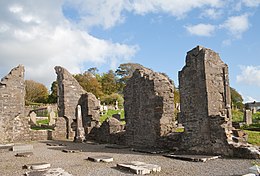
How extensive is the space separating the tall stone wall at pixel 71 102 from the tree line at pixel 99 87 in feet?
86.9

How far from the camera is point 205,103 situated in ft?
35.4

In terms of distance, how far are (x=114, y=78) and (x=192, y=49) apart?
51.1m

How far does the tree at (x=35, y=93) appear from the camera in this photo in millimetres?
54656

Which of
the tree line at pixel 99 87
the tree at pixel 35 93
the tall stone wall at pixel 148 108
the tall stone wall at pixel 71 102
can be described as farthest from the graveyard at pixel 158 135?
the tree at pixel 35 93

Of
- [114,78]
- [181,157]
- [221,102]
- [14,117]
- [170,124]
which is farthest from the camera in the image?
[114,78]

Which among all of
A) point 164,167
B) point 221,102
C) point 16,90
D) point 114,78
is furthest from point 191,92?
point 114,78

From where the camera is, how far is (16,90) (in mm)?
19312

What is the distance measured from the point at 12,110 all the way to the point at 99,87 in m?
34.8

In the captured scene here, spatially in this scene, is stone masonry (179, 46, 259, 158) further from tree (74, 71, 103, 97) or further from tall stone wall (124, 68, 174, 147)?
tree (74, 71, 103, 97)

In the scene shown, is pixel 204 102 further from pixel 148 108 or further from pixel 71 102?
pixel 71 102

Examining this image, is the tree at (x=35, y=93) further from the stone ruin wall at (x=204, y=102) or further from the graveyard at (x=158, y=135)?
the stone ruin wall at (x=204, y=102)

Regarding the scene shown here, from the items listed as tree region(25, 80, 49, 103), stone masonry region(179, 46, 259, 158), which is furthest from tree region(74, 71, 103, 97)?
stone masonry region(179, 46, 259, 158)

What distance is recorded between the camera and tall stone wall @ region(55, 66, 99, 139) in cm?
2086

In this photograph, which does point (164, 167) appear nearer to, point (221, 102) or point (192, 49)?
point (221, 102)
